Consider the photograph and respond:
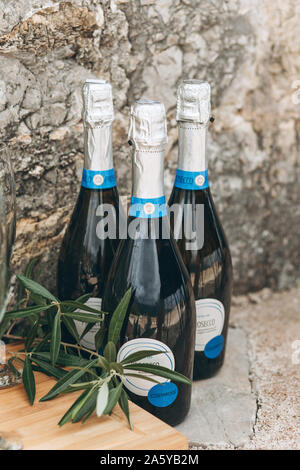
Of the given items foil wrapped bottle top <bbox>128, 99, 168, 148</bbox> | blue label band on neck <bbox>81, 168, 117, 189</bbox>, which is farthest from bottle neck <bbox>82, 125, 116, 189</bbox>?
foil wrapped bottle top <bbox>128, 99, 168, 148</bbox>

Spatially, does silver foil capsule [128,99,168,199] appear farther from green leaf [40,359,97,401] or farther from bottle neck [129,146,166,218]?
green leaf [40,359,97,401]

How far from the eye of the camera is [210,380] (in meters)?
0.81

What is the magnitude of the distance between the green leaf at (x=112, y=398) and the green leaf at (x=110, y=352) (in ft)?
0.11

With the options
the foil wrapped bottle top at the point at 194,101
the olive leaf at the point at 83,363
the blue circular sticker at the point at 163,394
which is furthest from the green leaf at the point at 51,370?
the foil wrapped bottle top at the point at 194,101

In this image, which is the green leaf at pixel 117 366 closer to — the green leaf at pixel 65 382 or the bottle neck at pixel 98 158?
the green leaf at pixel 65 382

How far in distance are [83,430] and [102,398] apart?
4cm

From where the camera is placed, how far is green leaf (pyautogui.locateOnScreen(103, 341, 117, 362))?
2.04ft

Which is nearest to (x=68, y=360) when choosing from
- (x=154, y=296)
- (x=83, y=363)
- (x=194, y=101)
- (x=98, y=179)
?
(x=83, y=363)

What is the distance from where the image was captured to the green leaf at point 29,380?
65 centimetres

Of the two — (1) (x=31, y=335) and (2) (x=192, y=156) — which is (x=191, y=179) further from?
(1) (x=31, y=335)

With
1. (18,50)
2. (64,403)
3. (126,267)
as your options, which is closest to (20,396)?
(64,403)

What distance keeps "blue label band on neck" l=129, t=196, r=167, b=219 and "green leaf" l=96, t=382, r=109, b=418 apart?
0.18 m

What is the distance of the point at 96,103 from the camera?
69cm
